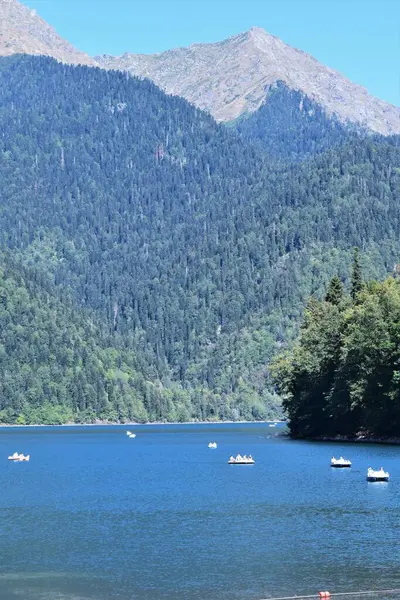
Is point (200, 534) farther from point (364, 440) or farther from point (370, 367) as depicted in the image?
point (364, 440)

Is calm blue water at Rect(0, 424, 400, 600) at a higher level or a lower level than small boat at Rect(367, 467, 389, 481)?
lower

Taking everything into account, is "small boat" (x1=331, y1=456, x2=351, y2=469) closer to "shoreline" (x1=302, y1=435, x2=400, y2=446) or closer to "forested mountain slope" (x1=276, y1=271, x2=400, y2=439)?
"forested mountain slope" (x1=276, y1=271, x2=400, y2=439)

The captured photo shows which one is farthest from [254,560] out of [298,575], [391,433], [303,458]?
[391,433]

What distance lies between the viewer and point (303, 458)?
161 meters

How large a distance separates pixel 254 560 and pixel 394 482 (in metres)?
48.2

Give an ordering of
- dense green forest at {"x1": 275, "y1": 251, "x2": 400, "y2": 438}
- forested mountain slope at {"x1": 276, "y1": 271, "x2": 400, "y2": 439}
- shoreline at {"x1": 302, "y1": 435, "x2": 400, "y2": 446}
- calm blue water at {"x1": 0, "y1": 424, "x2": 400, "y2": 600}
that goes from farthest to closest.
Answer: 1. shoreline at {"x1": 302, "y1": 435, "x2": 400, "y2": 446}
2. forested mountain slope at {"x1": 276, "y1": 271, "x2": 400, "y2": 439}
3. dense green forest at {"x1": 275, "y1": 251, "x2": 400, "y2": 438}
4. calm blue water at {"x1": 0, "y1": 424, "x2": 400, "y2": 600}

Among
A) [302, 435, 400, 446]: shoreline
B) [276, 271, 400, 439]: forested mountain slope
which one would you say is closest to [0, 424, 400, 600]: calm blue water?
[276, 271, 400, 439]: forested mountain slope

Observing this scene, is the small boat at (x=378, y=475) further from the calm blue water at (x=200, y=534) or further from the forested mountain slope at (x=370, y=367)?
the forested mountain slope at (x=370, y=367)

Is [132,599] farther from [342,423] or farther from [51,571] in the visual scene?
[342,423]

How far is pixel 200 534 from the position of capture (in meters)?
85.2

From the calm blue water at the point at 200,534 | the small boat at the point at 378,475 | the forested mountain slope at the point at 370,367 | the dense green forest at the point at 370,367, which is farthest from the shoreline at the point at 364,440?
the small boat at the point at 378,475

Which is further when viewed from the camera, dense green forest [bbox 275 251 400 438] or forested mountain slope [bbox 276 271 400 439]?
forested mountain slope [bbox 276 271 400 439]

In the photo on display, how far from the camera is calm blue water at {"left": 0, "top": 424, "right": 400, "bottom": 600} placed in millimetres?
67500

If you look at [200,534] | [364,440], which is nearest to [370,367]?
[364,440]
